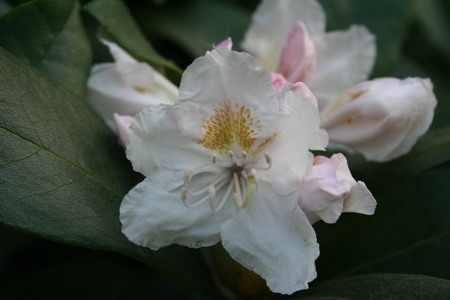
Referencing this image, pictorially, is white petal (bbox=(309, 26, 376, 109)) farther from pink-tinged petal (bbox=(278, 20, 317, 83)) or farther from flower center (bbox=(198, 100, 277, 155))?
flower center (bbox=(198, 100, 277, 155))

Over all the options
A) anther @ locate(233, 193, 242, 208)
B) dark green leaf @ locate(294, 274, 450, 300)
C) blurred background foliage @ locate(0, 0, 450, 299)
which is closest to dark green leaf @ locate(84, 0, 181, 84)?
blurred background foliage @ locate(0, 0, 450, 299)

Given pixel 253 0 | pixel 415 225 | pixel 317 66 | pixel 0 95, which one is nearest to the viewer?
pixel 0 95

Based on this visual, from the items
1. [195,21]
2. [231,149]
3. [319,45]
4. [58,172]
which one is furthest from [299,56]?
[195,21]

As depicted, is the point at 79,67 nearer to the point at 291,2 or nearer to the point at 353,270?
the point at 291,2

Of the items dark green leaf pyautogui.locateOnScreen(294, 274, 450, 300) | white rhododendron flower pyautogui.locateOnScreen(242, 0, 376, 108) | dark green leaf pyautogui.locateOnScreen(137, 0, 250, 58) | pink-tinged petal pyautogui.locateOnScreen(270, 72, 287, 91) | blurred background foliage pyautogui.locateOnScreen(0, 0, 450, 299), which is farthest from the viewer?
dark green leaf pyautogui.locateOnScreen(137, 0, 250, 58)

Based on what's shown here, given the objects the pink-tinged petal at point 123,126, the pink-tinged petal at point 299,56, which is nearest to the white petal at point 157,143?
the pink-tinged petal at point 123,126

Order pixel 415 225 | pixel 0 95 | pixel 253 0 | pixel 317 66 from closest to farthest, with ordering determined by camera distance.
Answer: pixel 0 95
pixel 415 225
pixel 317 66
pixel 253 0

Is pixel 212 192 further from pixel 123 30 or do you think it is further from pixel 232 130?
pixel 123 30

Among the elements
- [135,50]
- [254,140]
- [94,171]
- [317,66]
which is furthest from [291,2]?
[94,171]
